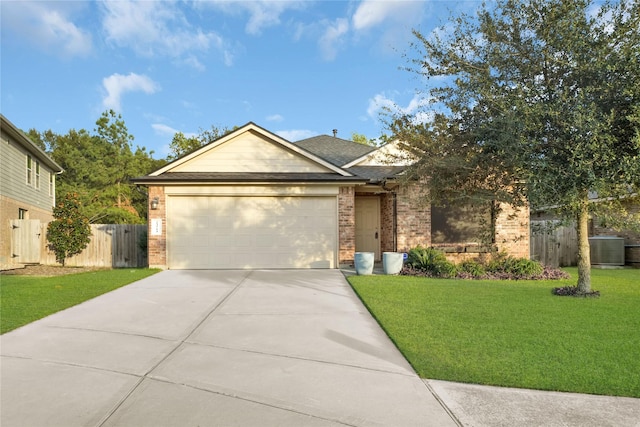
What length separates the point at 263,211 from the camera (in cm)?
1270

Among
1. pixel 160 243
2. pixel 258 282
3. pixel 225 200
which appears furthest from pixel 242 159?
pixel 258 282

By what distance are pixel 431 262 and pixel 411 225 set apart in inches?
70.0

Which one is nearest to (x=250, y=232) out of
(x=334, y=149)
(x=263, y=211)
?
(x=263, y=211)

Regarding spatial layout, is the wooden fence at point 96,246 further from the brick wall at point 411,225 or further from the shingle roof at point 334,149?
the brick wall at point 411,225

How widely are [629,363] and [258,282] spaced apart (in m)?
7.32

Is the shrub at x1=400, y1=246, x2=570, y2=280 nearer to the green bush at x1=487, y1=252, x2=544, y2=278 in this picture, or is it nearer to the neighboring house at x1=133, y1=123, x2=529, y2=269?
the green bush at x1=487, y1=252, x2=544, y2=278

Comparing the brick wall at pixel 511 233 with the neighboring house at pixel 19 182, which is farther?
the neighboring house at pixel 19 182

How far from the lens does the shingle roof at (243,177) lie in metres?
12.3

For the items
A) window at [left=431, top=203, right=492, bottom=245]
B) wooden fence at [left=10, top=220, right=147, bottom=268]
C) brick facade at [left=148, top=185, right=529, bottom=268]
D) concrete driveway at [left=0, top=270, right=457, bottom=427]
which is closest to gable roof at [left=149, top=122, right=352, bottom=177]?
brick facade at [left=148, top=185, right=529, bottom=268]

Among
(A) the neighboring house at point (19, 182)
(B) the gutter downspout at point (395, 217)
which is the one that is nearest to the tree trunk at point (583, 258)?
(B) the gutter downspout at point (395, 217)

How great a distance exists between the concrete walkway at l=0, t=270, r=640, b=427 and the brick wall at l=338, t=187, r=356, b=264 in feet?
20.6

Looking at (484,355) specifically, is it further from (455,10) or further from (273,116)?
(273,116)

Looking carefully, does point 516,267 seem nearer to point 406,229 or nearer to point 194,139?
point 406,229

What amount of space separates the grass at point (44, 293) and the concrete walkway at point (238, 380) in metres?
0.53
